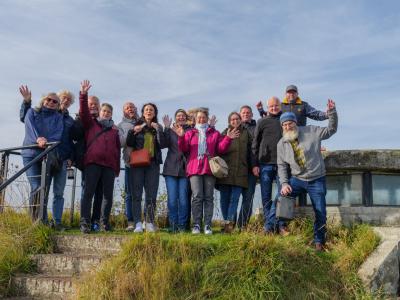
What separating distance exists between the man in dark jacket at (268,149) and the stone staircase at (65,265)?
210 cm

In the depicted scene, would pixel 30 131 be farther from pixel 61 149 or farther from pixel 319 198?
pixel 319 198

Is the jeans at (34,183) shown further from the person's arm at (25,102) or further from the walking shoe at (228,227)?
Result: the walking shoe at (228,227)

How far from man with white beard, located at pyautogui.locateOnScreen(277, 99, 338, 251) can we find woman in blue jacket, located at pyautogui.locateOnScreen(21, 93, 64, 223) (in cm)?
310

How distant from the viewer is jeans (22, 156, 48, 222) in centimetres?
638

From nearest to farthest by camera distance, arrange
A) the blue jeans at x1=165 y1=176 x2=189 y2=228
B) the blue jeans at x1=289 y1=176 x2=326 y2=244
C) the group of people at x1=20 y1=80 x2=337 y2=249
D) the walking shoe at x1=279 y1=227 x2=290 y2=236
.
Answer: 1. the blue jeans at x1=289 y1=176 x2=326 y2=244
2. the walking shoe at x1=279 y1=227 x2=290 y2=236
3. the group of people at x1=20 y1=80 x2=337 y2=249
4. the blue jeans at x1=165 y1=176 x2=189 y2=228

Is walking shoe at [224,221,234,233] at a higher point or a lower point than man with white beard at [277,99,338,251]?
lower

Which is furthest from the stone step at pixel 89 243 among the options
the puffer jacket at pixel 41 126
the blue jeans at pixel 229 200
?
the blue jeans at pixel 229 200

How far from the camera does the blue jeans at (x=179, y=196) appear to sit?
22.7ft

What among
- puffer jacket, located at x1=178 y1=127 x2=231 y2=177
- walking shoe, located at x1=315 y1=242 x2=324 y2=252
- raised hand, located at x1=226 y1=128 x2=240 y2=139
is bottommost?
walking shoe, located at x1=315 y1=242 x2=324 y2=252

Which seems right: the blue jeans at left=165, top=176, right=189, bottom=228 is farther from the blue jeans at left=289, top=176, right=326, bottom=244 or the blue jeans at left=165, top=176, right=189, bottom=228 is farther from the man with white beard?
the blue jeans at left=289, top=176, right=326, bottom=244

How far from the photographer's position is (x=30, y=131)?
21.7ft

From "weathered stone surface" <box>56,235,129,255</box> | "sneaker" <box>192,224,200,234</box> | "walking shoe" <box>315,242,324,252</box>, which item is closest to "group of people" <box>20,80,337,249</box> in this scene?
"sneaker" <box>192,224,200,234</box>

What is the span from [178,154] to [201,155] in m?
0.55

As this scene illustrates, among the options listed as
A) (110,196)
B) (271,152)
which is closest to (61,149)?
(110,196)
